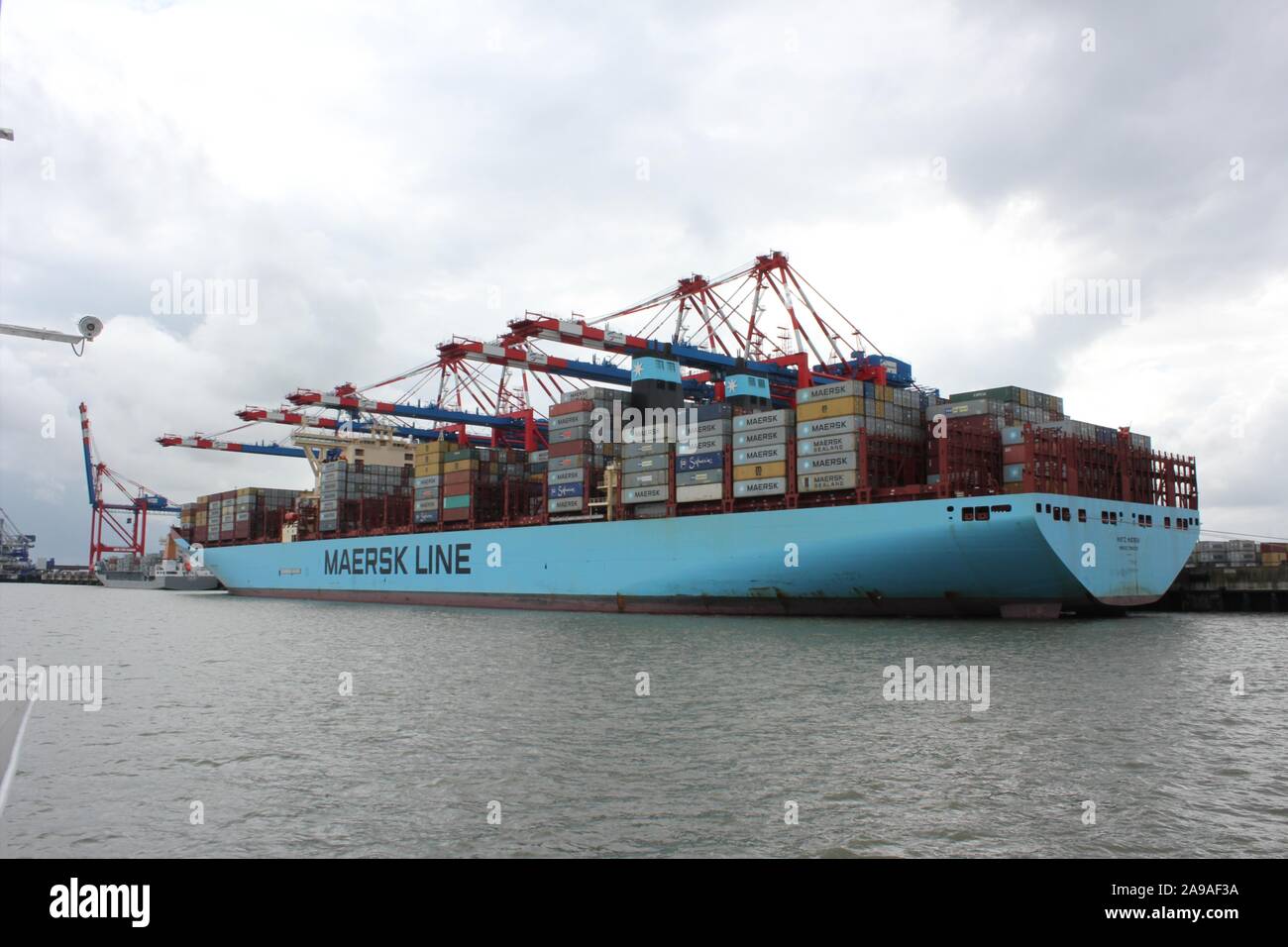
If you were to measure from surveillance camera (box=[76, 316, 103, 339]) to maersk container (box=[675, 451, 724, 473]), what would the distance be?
3442cm

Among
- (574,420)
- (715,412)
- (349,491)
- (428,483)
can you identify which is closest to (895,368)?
(715,412)

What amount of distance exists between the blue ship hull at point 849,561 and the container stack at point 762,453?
148cm

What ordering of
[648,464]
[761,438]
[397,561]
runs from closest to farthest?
1. [761,438]
2. [648,464]
3. [397,561]

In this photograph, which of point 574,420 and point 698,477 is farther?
point 574,420

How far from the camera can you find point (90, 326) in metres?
9.39

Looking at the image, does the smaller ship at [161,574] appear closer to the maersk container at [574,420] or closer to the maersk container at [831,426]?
the maersk container at [574,420]

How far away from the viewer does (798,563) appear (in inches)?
1506

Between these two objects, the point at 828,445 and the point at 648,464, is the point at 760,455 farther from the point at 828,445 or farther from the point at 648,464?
the point at 648,464

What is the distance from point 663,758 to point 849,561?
2534 centimetres

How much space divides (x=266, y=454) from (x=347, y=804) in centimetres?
7497

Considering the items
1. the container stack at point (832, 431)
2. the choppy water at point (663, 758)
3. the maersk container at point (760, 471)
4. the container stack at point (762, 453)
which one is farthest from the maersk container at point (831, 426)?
the choppy water at point (663, 758)

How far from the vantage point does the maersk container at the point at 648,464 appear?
44.8 m

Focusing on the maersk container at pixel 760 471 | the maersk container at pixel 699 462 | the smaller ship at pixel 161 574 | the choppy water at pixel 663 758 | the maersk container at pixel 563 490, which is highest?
the maersk container at pixel 699 462
